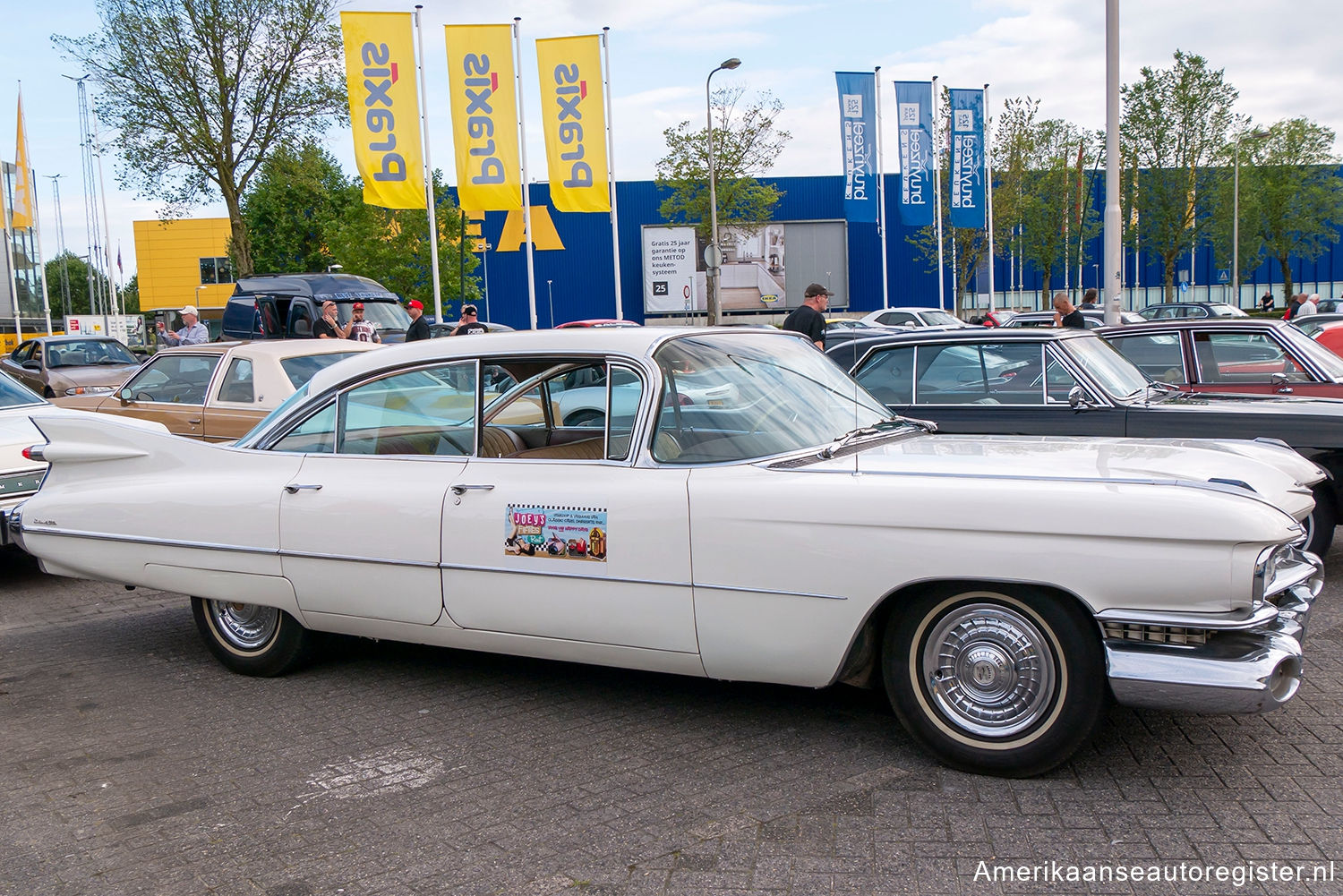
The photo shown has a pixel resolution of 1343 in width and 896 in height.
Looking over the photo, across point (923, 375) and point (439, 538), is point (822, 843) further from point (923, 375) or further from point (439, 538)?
point (923, 375)

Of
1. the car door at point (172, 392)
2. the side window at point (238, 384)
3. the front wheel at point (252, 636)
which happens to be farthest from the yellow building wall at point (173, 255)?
the front wheel at point (252, 636)

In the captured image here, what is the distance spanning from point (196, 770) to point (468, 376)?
5.99 feet

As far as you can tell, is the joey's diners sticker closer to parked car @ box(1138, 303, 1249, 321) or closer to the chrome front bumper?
the chrome front bumper

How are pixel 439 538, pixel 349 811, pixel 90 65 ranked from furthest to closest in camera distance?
pixel 90 65 < pixel 439 538 < pixel 349 811

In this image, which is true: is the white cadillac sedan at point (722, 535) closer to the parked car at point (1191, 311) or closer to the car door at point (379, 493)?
the car door at point (379, 493)

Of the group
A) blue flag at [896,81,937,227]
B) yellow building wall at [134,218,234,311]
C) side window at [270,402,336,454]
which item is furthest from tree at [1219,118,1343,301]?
yellow building wall at [134,218,234,311]

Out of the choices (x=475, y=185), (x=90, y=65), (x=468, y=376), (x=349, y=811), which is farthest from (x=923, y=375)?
(x=90, y=65)

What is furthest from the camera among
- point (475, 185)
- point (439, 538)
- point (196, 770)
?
point (475, 185)

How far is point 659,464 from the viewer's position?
3975mm

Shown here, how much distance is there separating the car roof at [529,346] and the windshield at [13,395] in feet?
16.7

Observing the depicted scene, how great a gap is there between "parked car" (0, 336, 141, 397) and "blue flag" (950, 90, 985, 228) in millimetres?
22674

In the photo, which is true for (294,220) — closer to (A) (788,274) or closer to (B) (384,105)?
(A) (788,274)

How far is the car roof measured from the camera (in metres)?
4.25

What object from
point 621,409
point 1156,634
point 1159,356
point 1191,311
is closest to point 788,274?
point 1191,311
